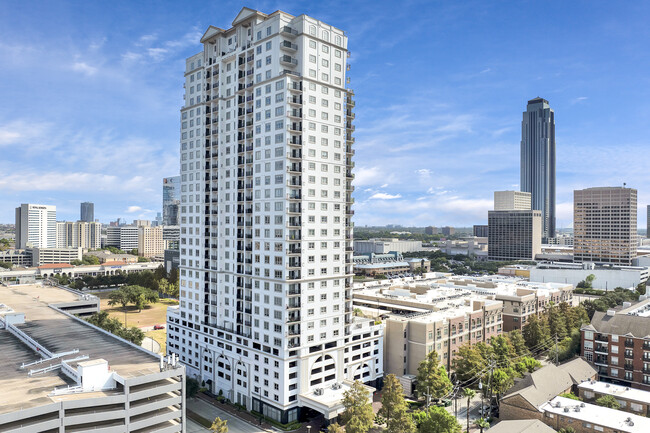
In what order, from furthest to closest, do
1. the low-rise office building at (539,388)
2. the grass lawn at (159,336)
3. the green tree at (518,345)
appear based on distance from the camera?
the grass lawn at (159,336) < the green tree at (518,345) < the low-rise office building at (539,388)

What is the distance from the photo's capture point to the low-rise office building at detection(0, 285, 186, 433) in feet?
150

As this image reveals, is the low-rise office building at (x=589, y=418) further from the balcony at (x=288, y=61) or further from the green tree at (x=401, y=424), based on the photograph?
the balcony at (x=288, y=61)

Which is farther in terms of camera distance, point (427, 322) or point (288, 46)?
point (427, 322)

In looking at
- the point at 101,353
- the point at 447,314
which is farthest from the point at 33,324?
the point at 447,314

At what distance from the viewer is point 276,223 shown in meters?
69.7

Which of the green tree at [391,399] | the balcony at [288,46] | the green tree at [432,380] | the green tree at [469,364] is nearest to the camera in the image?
the green tree at [391,399]

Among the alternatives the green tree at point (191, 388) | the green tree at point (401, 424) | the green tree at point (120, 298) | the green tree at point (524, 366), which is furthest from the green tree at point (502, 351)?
the green tree at point (120, 298)

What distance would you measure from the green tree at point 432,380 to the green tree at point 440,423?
40.9 ft

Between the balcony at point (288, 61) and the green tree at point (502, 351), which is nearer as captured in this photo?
the balcony at point (288, 61)

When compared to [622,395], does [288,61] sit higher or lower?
higher

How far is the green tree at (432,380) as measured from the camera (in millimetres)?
70000

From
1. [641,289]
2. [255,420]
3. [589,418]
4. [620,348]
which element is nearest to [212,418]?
[255,420]

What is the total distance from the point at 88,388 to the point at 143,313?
4517 inches

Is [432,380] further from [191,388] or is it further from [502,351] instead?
[191,388]
